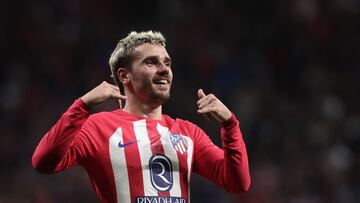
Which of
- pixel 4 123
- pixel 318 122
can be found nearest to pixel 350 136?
pixel 318 122

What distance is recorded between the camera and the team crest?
12.4ft

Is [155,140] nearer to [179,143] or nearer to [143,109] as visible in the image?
[179,143]

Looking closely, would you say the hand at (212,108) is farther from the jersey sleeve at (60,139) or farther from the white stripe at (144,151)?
the jersey sleeve at (60,139)

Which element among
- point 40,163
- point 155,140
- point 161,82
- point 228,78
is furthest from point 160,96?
point 228,78

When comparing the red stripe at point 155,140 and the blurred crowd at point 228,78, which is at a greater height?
the blurred crowd at point 228,78

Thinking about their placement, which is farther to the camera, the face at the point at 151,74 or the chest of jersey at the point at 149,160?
the face at the point at 151,74

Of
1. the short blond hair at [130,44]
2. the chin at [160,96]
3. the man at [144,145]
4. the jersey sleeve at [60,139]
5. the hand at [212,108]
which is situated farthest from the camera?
the short blond hair at [130,44]

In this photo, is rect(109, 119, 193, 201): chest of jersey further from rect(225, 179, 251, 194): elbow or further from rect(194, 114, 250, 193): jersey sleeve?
rect(225, 179, 251, 194): elbow

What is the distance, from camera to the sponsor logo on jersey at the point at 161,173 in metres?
3.68

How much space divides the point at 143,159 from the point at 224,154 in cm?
40

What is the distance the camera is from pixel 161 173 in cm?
371

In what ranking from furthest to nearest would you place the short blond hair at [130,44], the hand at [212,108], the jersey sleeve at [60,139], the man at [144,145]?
the short blond hair at [130,44], the hand at [212,108], the man at [144,145], the jersey sleeve at [60,139]

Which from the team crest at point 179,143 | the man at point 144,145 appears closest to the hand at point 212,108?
the man at point 144,145

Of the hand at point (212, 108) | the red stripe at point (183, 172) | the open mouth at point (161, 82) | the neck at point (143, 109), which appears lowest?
the red stripe at point (183, 172)
